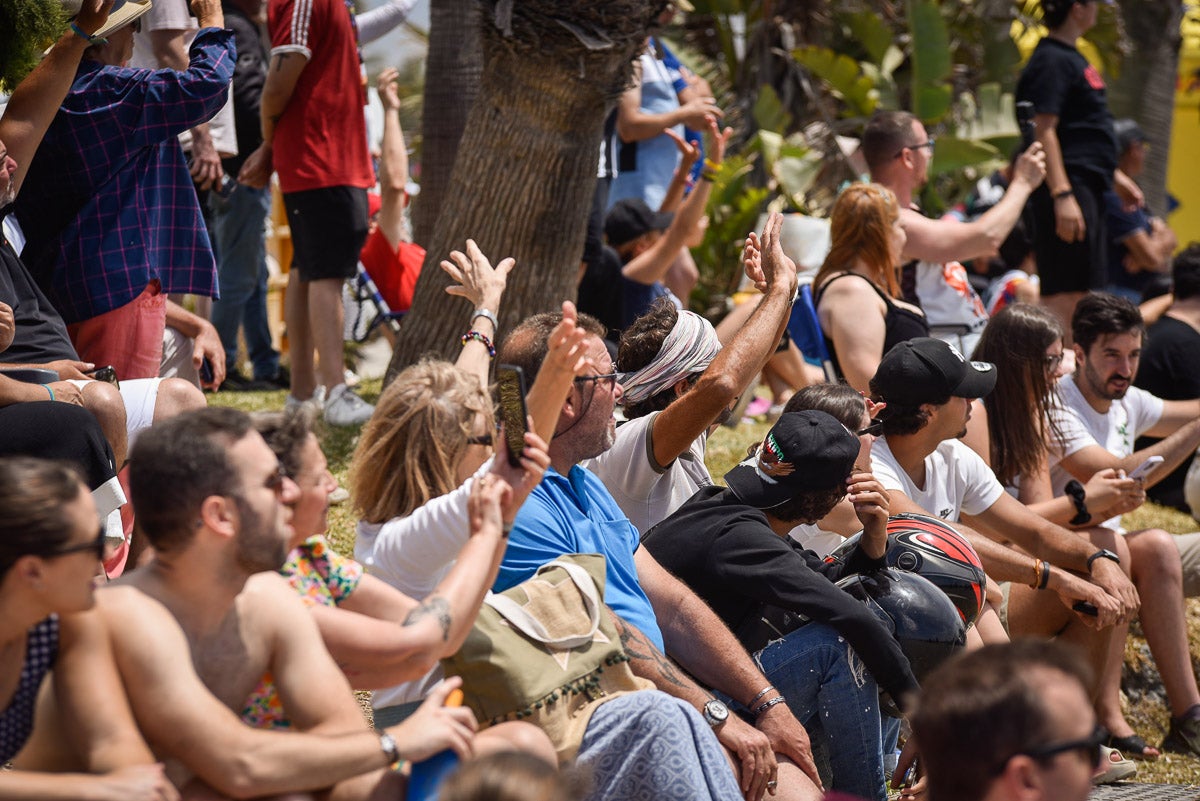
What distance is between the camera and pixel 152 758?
8.21 ft

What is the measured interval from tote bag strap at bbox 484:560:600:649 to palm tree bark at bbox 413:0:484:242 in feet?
16.7

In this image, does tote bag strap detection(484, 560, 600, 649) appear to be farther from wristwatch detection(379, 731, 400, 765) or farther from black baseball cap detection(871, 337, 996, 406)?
black baseball cap detection(871, 337, 996, 406)

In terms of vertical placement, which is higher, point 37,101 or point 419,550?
point 37,101

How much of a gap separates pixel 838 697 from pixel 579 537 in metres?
0.92

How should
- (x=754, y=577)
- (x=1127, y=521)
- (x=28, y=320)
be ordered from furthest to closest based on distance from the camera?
(x=1127, y=521)
(x=28, y=320)
(x=754, y=577)

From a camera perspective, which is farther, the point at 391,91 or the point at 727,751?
the point at 391,91

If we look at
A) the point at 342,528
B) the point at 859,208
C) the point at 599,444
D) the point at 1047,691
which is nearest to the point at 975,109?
the point at 859,208

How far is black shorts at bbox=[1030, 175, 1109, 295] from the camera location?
779 centimetres

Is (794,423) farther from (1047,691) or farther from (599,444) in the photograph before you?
(1047,691)

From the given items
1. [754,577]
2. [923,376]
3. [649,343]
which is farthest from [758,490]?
[923,376]

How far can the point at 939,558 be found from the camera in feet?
14.1

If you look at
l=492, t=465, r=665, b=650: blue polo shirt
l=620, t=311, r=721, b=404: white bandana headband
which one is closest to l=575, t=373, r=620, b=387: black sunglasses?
l=492, t=465, r=665, b=650: blue polo shirt

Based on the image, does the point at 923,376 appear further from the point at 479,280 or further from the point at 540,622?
the point at 540,622

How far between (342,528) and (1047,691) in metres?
3.73
